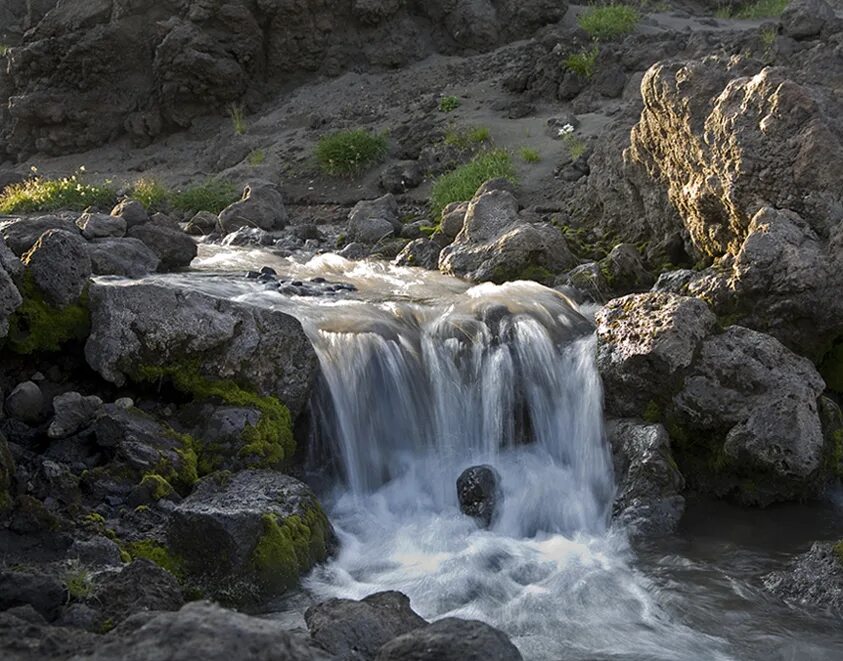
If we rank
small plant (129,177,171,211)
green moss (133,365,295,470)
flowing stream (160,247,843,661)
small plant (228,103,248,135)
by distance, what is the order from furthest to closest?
small plant (228,103,248,135) < small plant (129,177,171,211) < green moss (133,365,295,470) < flowing stream (160,247,843,661)

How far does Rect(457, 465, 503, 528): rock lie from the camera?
7957mm

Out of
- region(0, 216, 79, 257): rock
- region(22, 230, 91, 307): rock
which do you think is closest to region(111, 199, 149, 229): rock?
region(0, 216, 79, 257): rock

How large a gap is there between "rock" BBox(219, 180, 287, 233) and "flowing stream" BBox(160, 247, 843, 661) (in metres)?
5.10

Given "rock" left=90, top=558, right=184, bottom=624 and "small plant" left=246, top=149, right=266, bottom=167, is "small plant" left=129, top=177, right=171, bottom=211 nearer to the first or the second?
"small plant" left=246, top=149, right=266, bottom=167

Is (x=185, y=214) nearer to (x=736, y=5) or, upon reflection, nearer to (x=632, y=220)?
(x=632, y=220)

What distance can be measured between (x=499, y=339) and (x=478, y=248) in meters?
3.31

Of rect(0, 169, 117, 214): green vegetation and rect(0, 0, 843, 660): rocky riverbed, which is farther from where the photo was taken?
rect(0, 169, 117, 214): green vegetation

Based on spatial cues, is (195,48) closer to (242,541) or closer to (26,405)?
(26,405)

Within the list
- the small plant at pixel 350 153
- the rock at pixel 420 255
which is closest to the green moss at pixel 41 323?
the rock at pixel 420 255

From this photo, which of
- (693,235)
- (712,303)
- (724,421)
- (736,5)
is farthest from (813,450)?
(736,5)

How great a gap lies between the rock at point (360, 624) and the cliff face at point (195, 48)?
18537 mm

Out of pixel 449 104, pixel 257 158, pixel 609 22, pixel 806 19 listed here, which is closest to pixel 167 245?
pixel 257 158

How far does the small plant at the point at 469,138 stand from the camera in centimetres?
1770

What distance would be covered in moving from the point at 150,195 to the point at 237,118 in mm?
4386
